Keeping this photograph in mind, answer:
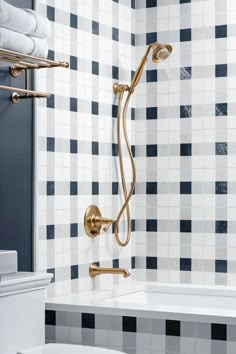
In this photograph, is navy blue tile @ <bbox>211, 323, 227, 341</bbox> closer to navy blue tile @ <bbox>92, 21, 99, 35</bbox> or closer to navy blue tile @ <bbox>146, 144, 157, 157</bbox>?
navy blue tile @ <bbox>146, 144, 157, 157</bbox>

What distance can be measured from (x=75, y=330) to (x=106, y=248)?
668 millimetres

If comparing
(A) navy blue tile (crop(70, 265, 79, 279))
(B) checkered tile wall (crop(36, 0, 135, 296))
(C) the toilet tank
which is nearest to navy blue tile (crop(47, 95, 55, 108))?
(B) checkered tile wall (crop(36, 0, 135, 296))

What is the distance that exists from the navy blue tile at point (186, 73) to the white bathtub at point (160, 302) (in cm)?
100

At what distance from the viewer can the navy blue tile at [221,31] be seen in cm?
371

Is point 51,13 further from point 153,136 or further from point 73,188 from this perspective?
point 153,136

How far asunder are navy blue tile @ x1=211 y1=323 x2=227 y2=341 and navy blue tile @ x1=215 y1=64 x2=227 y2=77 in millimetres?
1384

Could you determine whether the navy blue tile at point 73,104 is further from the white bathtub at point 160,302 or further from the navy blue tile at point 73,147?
the white bathtub at point 160,302

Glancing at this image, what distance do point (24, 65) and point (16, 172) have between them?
0.41 m

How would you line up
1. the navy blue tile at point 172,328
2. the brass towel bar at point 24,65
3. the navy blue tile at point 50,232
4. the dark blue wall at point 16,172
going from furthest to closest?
1. the navy blue tile at point 50,232
2. the dark blue wall at point 16,172
3. the navy blue tile at point 172,328
4. the brass towel bar at point 24,65

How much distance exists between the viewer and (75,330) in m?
3.02

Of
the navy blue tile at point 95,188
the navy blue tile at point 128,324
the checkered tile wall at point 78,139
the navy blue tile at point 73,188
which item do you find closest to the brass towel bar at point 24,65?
the checkered tile wall at point 78,139

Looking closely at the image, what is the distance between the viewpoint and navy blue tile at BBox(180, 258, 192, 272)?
3.76 m

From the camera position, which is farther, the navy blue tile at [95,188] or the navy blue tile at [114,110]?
the navy blue tile at [114,110]

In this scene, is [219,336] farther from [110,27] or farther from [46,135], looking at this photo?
[110,27]
